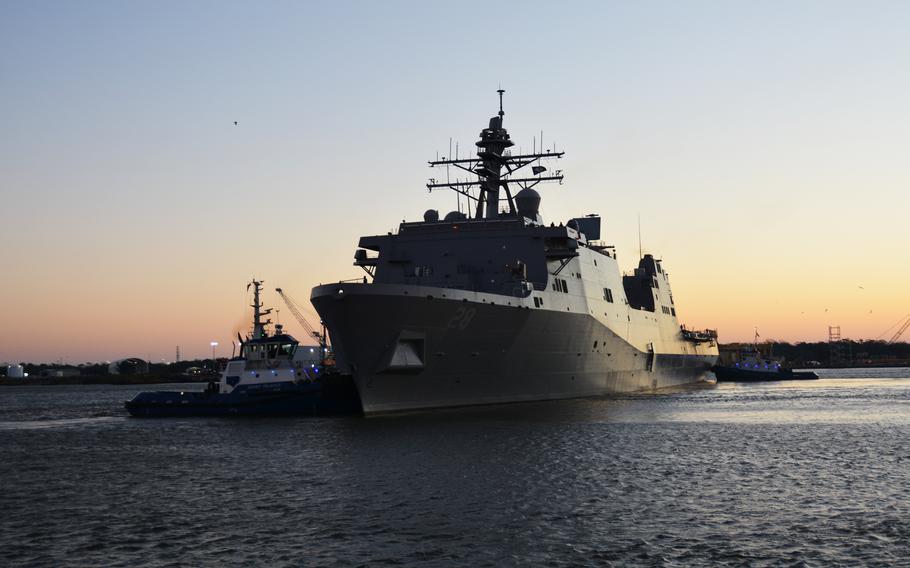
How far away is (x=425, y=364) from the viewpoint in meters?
31.5

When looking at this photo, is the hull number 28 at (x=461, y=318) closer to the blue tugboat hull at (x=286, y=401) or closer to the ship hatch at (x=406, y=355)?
the ship hatch at (x=406, y=355)

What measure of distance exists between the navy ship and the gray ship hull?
1.9 inches

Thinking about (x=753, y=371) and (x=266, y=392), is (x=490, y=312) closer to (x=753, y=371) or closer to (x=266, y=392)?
(x=266, y=392)

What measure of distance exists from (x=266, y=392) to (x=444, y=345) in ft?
37.8

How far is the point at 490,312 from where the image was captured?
107 feet

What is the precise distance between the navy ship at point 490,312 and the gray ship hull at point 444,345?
48 millimetres

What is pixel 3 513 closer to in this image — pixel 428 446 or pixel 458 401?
pixel 428 446

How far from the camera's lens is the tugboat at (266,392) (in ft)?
128

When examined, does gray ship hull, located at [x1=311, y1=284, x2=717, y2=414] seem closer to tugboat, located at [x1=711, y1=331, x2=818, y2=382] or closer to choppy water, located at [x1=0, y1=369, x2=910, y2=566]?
choppy water, located at [x1=0, y1=369, x2=910, y2=566]

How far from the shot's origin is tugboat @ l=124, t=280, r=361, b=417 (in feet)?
128

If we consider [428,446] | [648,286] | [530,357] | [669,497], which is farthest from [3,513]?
[648,286]

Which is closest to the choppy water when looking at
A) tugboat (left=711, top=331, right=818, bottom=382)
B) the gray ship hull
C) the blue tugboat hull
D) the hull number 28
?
the gray ship hull

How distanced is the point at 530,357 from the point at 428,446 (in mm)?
12995

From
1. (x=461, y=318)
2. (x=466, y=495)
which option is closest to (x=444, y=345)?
(x=461, y=318)
